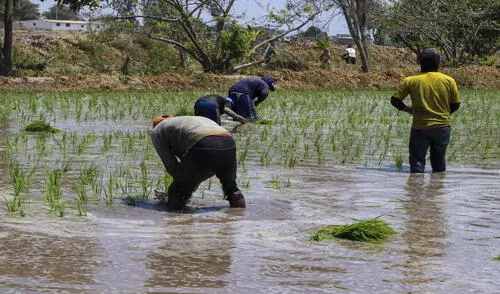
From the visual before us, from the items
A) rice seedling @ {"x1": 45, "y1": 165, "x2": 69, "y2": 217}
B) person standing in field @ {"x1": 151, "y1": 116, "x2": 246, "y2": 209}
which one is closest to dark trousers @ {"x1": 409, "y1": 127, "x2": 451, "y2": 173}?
person standing in field @ {"x1": 151, "y1": 116, "x2": 246, "y2": 209}

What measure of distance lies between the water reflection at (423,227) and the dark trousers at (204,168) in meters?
1.36

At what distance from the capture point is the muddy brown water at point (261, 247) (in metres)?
4.94

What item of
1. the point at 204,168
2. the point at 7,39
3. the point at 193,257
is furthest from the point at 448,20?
the point at 193,257

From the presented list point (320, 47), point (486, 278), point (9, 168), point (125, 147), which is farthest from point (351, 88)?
point (486, 278)

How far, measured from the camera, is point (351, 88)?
33594 millimetres

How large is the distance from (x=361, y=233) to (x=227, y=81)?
967 inches

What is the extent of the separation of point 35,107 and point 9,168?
10171mm

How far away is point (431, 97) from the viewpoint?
10008 millimetres

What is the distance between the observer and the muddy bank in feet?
91.4

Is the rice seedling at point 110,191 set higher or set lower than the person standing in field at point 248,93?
lower

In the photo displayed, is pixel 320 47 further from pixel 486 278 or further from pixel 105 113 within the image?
pixel 486 278

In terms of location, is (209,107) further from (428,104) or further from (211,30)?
(211,30)

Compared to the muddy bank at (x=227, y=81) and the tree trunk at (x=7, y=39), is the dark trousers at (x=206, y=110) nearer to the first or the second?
the muddy bank at (x=227, y=81)

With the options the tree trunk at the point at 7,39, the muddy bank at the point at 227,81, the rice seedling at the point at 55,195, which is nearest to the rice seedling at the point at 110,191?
the rice seedling at the point at 55,195
